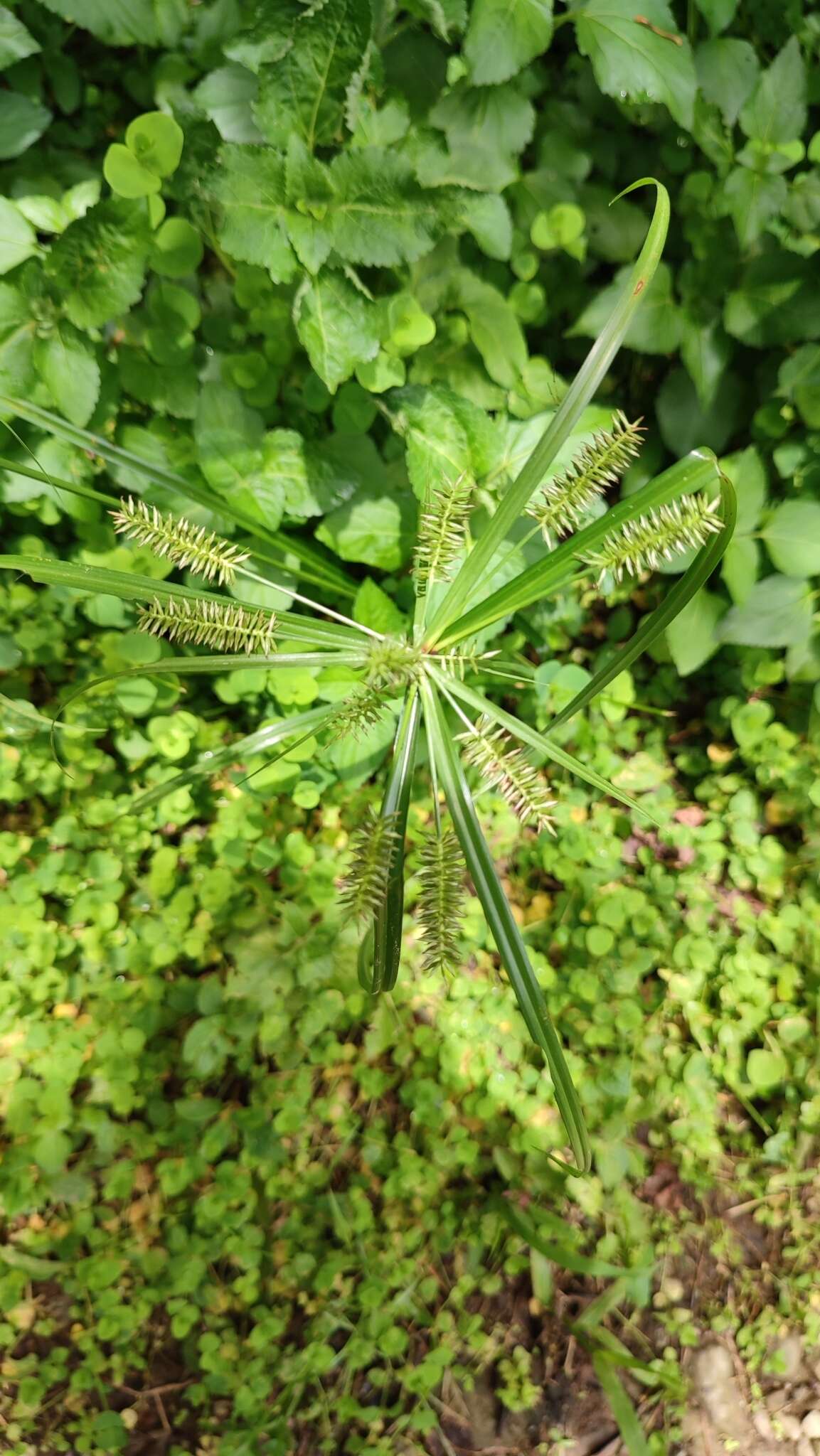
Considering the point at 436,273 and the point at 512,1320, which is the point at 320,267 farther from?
the point at 512,1320

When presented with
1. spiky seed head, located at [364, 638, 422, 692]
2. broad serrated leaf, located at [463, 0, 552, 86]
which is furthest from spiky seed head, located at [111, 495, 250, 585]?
broad serrated leaf, located at [463, 0, 552, 86]

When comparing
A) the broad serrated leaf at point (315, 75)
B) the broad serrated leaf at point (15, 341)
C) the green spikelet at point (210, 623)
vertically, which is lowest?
the green spikelet at point (210, 623)

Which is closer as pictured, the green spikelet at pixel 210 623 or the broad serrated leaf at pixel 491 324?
the green spikelet at pixel 210 623

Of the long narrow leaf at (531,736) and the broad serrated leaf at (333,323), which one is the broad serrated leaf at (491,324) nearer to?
the broad serrated leaf at (333,323)

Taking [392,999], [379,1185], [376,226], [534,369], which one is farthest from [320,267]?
[379,1185]

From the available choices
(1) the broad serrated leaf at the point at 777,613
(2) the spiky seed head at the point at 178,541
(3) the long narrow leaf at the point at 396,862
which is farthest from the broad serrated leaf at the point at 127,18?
(1) the broad serrated leaf at the point at 777,613
